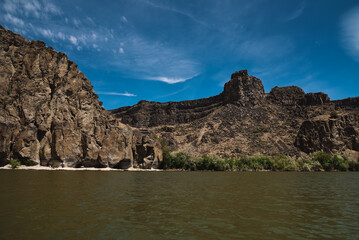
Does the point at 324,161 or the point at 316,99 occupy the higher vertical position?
the point at 316,99

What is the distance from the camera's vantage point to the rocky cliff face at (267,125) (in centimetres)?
12962

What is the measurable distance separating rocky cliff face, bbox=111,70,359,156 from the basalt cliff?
20.5 inches

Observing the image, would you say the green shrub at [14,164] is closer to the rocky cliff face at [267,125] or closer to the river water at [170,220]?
the river water at [170,220]

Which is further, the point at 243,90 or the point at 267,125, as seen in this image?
the point at 243,90

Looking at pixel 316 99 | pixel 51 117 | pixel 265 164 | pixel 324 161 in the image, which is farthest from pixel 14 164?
pixel 316 99

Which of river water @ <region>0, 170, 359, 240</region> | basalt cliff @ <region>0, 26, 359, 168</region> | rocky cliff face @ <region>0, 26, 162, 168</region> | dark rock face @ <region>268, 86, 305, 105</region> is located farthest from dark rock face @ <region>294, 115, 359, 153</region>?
river water @ <region>0, 170, 359, 240</region>

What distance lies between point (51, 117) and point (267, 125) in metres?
114

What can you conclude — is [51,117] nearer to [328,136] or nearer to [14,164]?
[14,164]

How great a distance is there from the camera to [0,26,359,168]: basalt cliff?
246 ft

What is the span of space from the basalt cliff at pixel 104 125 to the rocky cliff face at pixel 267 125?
52 centimetres

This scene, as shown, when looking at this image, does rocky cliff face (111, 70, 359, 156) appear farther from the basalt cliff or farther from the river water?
the river water

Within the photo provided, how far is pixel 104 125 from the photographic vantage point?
95188 mm

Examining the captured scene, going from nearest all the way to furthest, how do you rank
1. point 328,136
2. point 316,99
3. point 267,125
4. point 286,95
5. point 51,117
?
point 51,117 < point 328,136 < point 267,125 < point 316,99 < point 286,95

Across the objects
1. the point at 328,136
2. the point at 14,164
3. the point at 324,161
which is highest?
the point at 328,136
